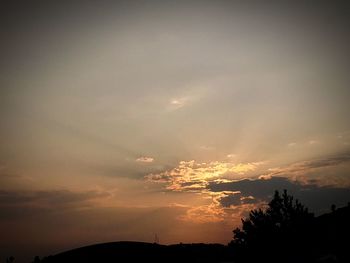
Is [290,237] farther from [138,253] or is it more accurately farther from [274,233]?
[138,253]

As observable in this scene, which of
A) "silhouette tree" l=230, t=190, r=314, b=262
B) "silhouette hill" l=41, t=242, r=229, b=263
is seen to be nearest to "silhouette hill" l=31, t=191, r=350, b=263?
"silhouette tree" l=230, t=190, r=314, b=262

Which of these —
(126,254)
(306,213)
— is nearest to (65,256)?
(126,254)

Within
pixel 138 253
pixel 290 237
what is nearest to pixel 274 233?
pixel 290 237

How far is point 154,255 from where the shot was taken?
39219 mm

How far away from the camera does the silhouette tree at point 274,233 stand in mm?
21438

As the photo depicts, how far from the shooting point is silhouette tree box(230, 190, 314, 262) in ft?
70.3

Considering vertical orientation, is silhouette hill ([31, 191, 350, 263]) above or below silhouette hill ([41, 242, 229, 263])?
above

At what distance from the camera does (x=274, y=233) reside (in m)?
22.7

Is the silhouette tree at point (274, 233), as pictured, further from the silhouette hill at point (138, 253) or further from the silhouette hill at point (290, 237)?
the silhouette hill at point (138, 253)

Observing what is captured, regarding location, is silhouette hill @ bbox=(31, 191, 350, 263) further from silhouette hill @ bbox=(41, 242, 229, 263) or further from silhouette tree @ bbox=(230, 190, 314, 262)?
silhouette hill @ bbox=(41, 242, 229, 263)

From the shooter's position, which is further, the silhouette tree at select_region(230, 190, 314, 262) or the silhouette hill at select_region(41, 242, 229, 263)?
the silhouette hill at select_region(41, 242, 229, 263)

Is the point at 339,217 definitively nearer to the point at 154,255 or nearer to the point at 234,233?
the point at 234,233

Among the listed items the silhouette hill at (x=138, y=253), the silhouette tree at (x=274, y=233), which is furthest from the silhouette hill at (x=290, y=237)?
the silhouette hill at (x=138, y=253)

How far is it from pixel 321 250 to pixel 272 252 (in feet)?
12.0
